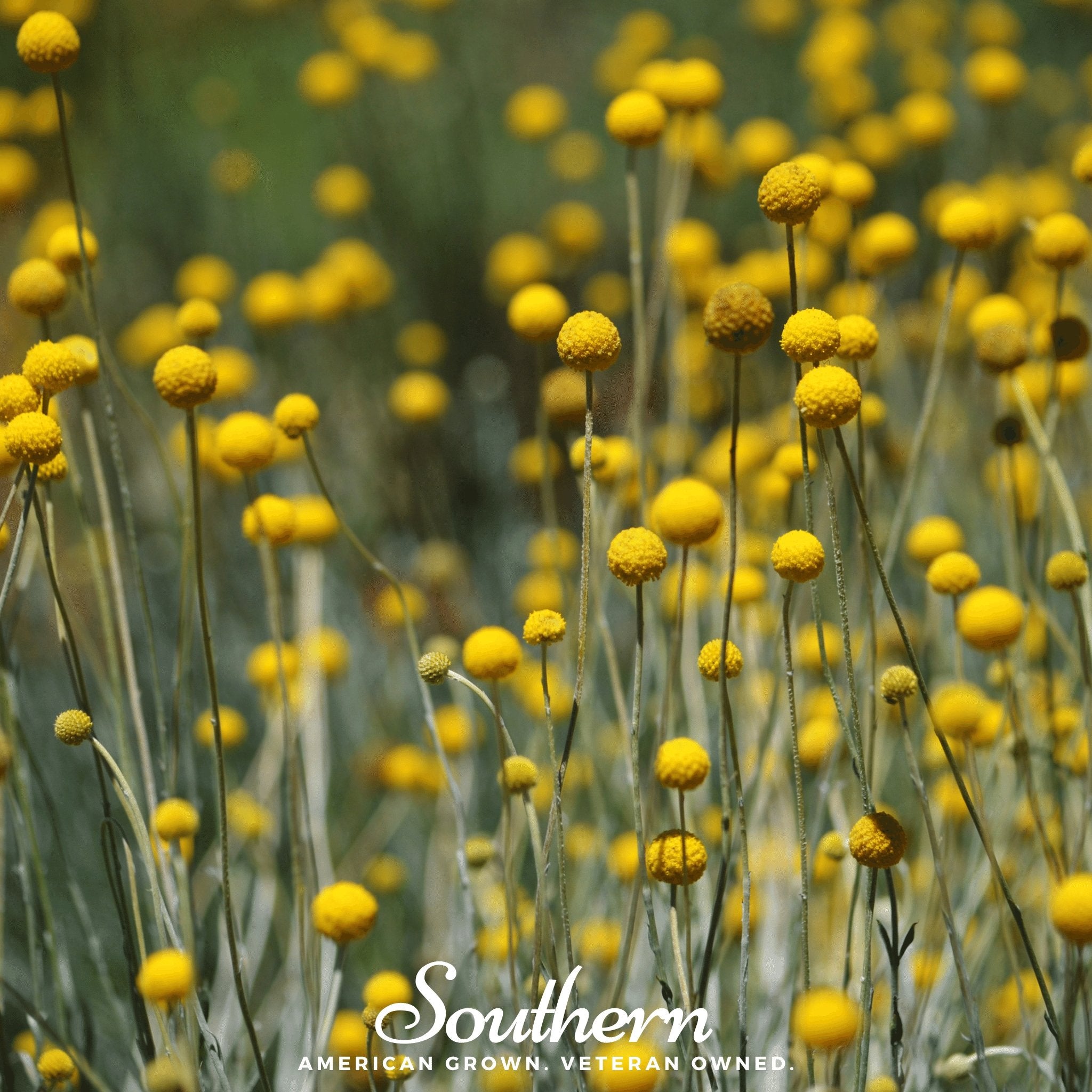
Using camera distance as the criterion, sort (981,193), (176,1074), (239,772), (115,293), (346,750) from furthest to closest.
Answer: (115,293), (981,193), (346,750), (239,772), (176,1074)

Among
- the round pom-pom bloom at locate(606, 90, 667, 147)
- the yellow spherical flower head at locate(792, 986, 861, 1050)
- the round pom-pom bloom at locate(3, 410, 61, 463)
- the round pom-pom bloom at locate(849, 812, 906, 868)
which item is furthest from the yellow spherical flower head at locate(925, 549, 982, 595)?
the round pom-pom bloom at locate(3, 410, 61, 463)

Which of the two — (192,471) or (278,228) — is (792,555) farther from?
(278,228)

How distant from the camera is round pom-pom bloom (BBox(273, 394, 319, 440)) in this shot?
42.8 inches

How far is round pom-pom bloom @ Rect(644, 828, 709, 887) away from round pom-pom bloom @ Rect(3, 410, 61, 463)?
57 centimetres

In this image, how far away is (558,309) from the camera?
1154 mm

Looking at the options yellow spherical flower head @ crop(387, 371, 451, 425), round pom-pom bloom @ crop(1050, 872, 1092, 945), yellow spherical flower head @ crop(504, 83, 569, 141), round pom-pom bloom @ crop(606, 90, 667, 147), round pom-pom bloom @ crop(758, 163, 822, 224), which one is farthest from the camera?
yellow spherical flower head @ crop(504, 83, 569, 141)

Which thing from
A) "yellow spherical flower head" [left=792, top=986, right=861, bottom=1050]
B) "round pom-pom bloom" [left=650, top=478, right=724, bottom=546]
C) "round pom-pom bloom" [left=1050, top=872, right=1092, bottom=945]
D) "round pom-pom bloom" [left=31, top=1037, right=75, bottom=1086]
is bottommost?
→ "round pom-pom bloom" [left=31, top=1037, right=75, bottom=1086]

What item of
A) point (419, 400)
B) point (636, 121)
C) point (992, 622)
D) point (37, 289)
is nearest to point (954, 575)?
point (992, 622)

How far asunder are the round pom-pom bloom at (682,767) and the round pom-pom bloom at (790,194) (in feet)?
1.36

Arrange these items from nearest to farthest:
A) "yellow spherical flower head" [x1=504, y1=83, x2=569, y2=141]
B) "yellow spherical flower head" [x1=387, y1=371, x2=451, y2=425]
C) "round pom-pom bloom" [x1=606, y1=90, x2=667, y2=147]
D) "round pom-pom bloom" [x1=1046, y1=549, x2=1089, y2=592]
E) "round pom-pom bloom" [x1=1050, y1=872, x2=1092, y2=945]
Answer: "round pom-pom bloom" [x1=1050, y1=872, x2=1092, y2=945], "round pom-pom bloom" [x1=1046, y1=549, x2=1089, y2=592], "round pom-pom bloom" [x1=606, y1=90, x2=667, y2=147], "yellow spherical flower head" [x1=387, y1=371, x2=451, y2=425], "yellow spherical flower head" [x1=504, y1=83, x2=569, y2=141]

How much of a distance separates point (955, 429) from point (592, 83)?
259cm

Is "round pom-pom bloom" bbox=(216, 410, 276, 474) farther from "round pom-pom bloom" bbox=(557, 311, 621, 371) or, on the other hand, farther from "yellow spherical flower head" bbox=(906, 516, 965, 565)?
"yellow spherical flower head" bbox=(906, 516, 965, 565)

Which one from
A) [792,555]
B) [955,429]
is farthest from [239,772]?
[955,429]

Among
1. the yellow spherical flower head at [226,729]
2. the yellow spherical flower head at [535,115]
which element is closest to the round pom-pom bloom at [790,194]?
the yellow spherical flower head at [226,729]
